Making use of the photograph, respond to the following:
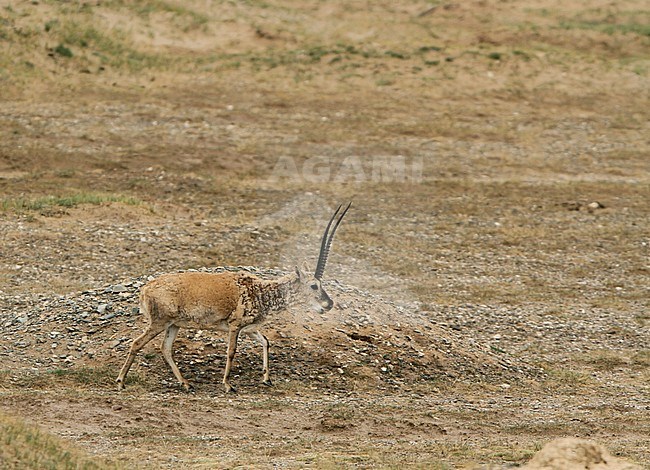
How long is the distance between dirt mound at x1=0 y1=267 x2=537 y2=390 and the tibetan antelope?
25.8 inches

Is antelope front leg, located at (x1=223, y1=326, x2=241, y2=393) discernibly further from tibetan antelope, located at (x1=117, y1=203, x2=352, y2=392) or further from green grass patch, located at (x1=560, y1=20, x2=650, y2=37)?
green grass patch, located at (x1=560, y1=20, x2=650, y2=37)

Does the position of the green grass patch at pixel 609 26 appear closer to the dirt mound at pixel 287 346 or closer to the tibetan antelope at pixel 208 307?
the dirt mound at pixel 287 346

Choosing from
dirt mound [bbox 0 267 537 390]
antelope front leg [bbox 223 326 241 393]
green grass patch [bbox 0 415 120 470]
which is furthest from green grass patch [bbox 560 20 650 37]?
green grass patch [bbox 0 415 120 470]

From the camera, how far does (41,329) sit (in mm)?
18594

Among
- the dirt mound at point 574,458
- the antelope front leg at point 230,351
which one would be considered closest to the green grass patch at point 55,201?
the antelope front leg at point 230,351

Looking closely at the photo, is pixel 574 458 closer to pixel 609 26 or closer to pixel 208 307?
pixel 208 307

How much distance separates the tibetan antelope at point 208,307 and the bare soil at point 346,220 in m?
0.60

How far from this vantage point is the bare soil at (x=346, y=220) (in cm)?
1590

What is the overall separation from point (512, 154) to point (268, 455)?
2629 cm

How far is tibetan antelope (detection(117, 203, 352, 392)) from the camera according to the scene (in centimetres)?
1623

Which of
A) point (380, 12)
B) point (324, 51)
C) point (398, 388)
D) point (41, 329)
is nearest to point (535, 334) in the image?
point (398, 388)

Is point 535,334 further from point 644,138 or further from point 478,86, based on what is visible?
point 478,86

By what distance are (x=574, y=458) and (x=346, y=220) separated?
796 inches

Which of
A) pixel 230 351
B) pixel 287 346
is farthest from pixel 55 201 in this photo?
pixel 230 351
